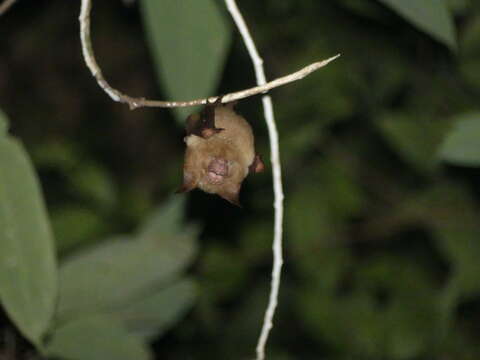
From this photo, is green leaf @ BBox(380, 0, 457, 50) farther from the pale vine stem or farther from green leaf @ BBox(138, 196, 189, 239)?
green leaf @ BBox(138, 196, 189, 239)

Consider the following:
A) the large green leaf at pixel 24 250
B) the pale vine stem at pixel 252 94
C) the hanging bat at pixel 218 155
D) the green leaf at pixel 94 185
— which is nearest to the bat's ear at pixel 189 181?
the hanging bat at pixel 218 155

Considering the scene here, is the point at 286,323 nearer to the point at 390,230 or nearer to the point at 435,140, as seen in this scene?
the point at 390,230

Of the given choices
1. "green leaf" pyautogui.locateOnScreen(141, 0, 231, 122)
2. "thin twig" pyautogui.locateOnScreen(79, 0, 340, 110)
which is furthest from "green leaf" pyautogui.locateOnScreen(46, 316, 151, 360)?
"thin twig" pyautogui.locateOnScreen(79, 0, 340, 110)

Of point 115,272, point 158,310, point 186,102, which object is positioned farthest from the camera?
point 158,310

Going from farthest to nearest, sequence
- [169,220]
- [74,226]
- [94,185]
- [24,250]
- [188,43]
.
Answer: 1. [94,185]
2. [74,226]
3. [169,220]
4. [188,43]
5. [24,250]

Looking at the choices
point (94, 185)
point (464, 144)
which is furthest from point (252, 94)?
point (94, 185)

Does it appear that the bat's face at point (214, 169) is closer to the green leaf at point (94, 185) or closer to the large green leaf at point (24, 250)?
the large green leaf at point (24, 250)

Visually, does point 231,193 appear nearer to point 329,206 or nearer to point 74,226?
point 74,226
